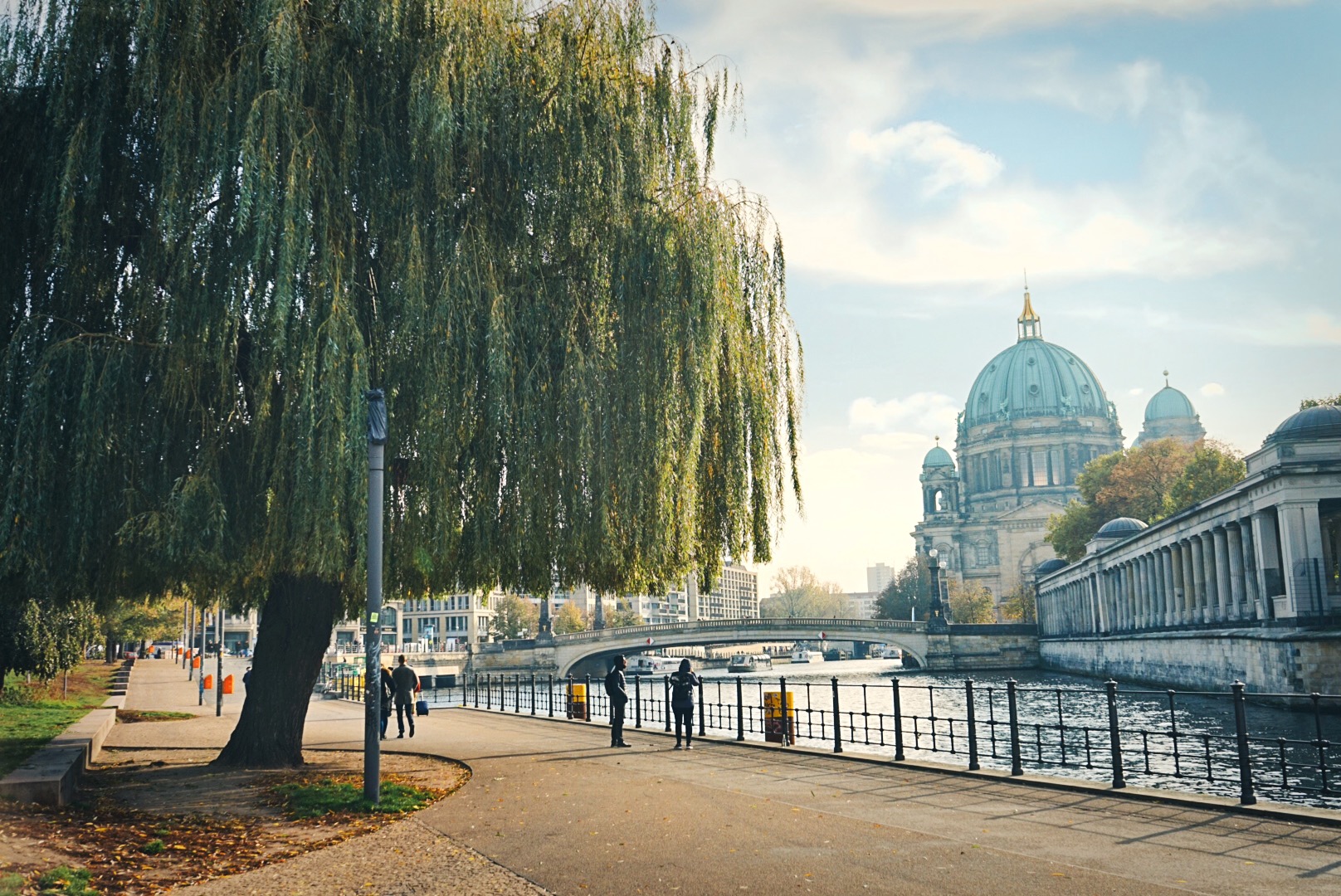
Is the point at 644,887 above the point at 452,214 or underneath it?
underneath

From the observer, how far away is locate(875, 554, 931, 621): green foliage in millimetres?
166375

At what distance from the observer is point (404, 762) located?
19109 mm

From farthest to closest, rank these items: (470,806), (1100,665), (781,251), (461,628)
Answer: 1. (461,628)
2. (1100,665)
3. (781,251)
4. (470,806)

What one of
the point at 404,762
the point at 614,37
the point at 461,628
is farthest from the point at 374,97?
the point at 461,628

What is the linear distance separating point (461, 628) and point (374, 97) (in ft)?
515

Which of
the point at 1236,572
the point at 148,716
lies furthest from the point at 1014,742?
the point at 1236,572

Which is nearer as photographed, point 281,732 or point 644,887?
point 644,887

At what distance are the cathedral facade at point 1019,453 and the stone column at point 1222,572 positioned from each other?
11178 centimetres

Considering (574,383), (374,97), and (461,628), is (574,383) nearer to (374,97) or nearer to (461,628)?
(374,97)

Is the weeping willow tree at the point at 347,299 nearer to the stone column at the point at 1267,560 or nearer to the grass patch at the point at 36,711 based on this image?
the grass patch at the point at 36,711

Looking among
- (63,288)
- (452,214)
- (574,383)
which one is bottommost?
(574,383)

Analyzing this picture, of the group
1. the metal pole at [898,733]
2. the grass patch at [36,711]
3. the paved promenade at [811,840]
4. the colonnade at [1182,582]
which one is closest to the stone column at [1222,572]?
the colonnade at [1182,582]

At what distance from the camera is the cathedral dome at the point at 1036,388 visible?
7224 inches

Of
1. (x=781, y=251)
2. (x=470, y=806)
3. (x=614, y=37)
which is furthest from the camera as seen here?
(x=781, y=251)
